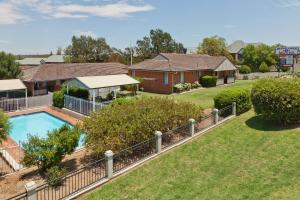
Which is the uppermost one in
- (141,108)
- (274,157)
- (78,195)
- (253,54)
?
(253,54)

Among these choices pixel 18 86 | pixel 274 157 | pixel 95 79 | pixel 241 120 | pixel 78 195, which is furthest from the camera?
pixel 18 86

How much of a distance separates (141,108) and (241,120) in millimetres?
6131

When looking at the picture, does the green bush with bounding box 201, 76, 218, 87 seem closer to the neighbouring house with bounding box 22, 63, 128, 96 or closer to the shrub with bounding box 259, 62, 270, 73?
the neighbouring house with bounding box 22, 63, 128, 96

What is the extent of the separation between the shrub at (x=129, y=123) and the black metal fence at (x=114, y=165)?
424 millimetres

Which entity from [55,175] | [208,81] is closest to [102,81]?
[55,175]

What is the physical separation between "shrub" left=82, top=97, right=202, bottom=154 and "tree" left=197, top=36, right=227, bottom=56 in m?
47.2

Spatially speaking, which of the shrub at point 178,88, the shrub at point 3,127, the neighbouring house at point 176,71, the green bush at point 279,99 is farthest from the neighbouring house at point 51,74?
the green bush at point 279,99

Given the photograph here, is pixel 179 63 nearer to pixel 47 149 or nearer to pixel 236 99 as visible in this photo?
pixel 236 99

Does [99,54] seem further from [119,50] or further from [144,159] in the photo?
[144,159]

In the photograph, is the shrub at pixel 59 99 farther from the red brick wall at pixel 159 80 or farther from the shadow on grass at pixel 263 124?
the shadow on grass at pixel 263 124

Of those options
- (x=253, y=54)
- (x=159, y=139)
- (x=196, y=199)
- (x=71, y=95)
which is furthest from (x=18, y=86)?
(x=253, y=54)

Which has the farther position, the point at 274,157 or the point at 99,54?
the point at 99,54

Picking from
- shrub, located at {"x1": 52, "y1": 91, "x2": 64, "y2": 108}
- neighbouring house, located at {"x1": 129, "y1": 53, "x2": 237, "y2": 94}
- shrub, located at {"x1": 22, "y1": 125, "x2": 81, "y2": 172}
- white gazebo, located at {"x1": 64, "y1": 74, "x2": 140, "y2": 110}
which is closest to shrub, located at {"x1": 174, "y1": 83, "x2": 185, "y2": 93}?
neighbouring house, located at {"x1": 129, "y1": 53, "x2": 237, "y2": 94}

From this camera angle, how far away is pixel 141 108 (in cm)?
1614
